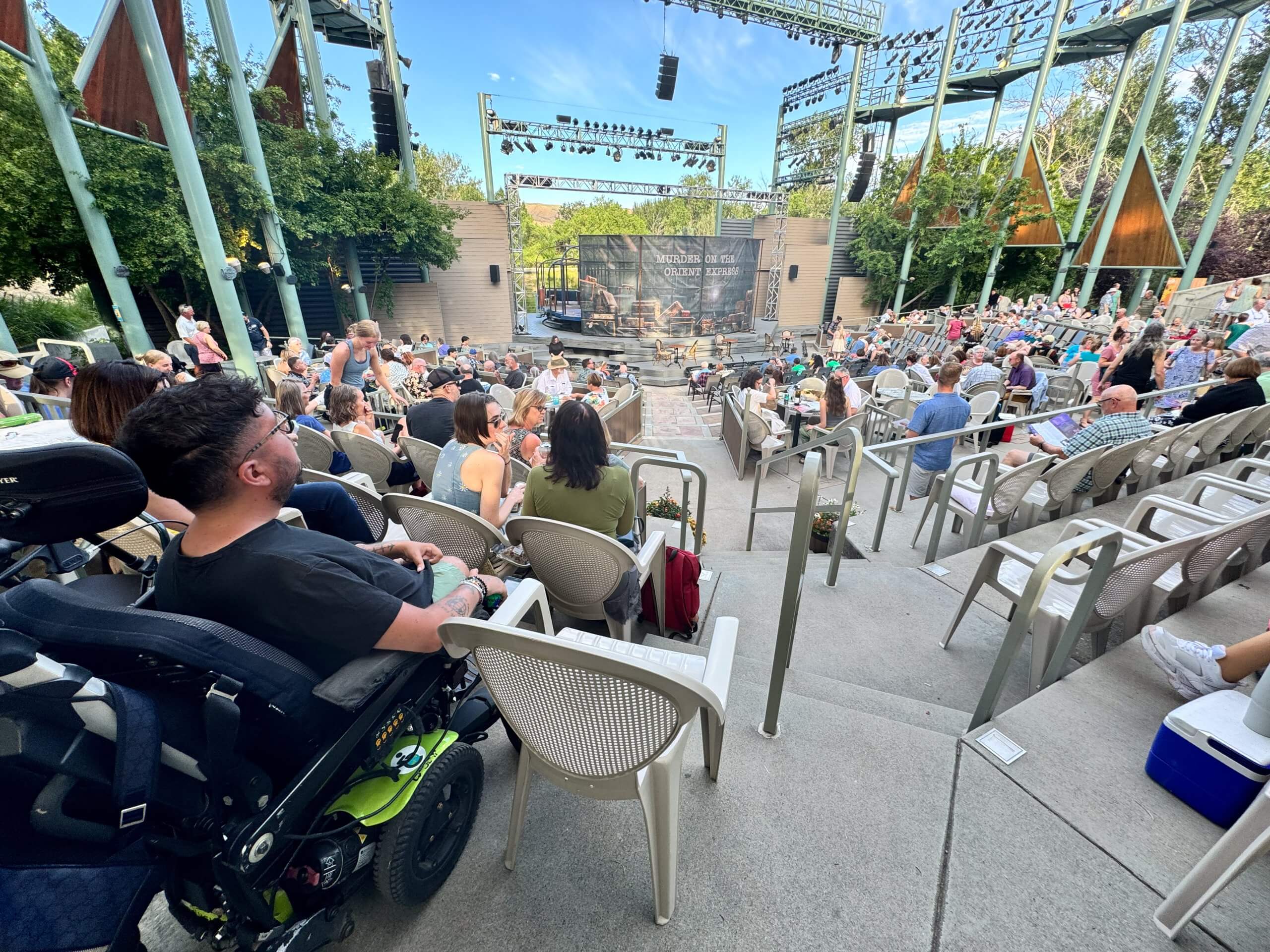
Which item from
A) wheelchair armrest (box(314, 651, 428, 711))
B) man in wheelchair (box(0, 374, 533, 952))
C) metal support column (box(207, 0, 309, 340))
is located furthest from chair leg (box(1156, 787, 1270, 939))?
metal support column (box(207, 0, 309, 340))

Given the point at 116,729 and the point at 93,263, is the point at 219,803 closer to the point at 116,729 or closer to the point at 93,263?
the point at 116,729

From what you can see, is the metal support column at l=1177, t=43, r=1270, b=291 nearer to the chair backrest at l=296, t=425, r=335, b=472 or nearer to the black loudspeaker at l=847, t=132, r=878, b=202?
the black loudspeaker at l=847, t=132, r=878, b=202

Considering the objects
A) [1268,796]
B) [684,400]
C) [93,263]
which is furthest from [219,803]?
[93,263]

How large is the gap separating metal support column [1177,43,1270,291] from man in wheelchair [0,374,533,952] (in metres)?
21.6

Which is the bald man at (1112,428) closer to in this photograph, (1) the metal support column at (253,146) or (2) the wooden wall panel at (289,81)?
(1) the metal support column at (253,146)

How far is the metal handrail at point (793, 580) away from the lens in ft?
5.16

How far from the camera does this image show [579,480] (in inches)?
86.2

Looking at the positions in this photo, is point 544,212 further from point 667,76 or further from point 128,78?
point 128,78

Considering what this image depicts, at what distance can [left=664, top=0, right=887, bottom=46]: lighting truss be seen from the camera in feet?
49.6

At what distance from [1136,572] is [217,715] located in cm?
301

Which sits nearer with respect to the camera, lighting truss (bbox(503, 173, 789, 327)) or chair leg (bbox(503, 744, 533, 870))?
chair leg (bbox(503, 744, 533, 870))

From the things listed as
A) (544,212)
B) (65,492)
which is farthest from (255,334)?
(544,212)

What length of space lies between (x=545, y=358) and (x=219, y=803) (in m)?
16.1

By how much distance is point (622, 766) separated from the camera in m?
1.16
